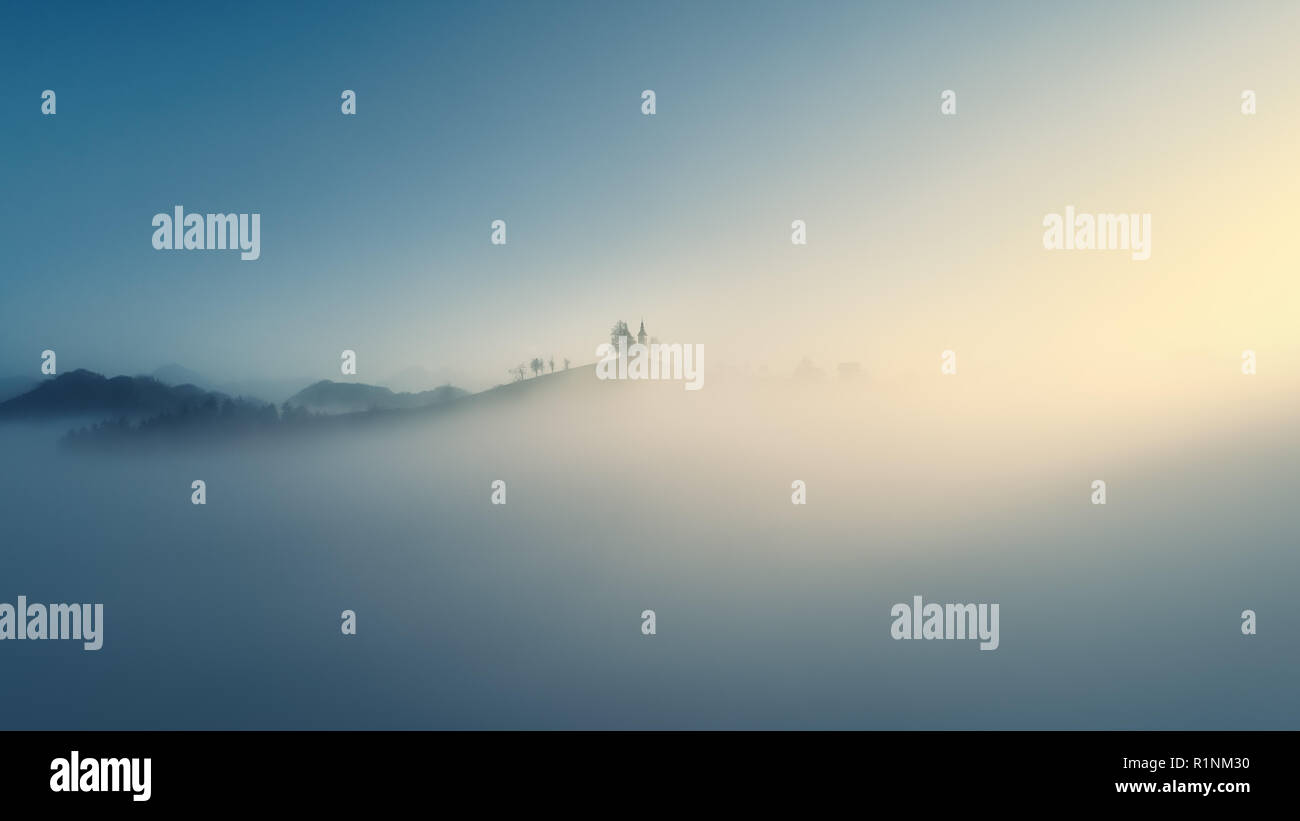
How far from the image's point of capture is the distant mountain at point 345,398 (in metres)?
3.14

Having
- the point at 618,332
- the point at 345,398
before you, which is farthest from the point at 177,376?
the point at 618,332

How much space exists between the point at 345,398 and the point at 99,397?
1362 millimetres

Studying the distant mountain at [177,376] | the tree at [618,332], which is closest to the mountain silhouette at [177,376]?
the distant mountain at [177,376]

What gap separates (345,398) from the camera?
3.14 metres

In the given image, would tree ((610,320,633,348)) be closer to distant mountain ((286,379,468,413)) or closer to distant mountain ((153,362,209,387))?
distant mountain ((286,379,468,413))

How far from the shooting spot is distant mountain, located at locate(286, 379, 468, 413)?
10.3 feet

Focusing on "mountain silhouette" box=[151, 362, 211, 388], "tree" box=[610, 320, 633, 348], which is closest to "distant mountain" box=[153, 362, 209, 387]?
"mountain silhouette" box=[151, 362, 211, 388]

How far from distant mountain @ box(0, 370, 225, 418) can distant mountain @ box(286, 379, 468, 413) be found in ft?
1.57

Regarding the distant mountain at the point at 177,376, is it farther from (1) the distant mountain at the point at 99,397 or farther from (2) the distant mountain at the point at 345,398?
(2) the distant mountain at the point at 345,398

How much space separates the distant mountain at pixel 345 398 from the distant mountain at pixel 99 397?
0.48 m

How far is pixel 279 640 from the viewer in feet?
10.3
